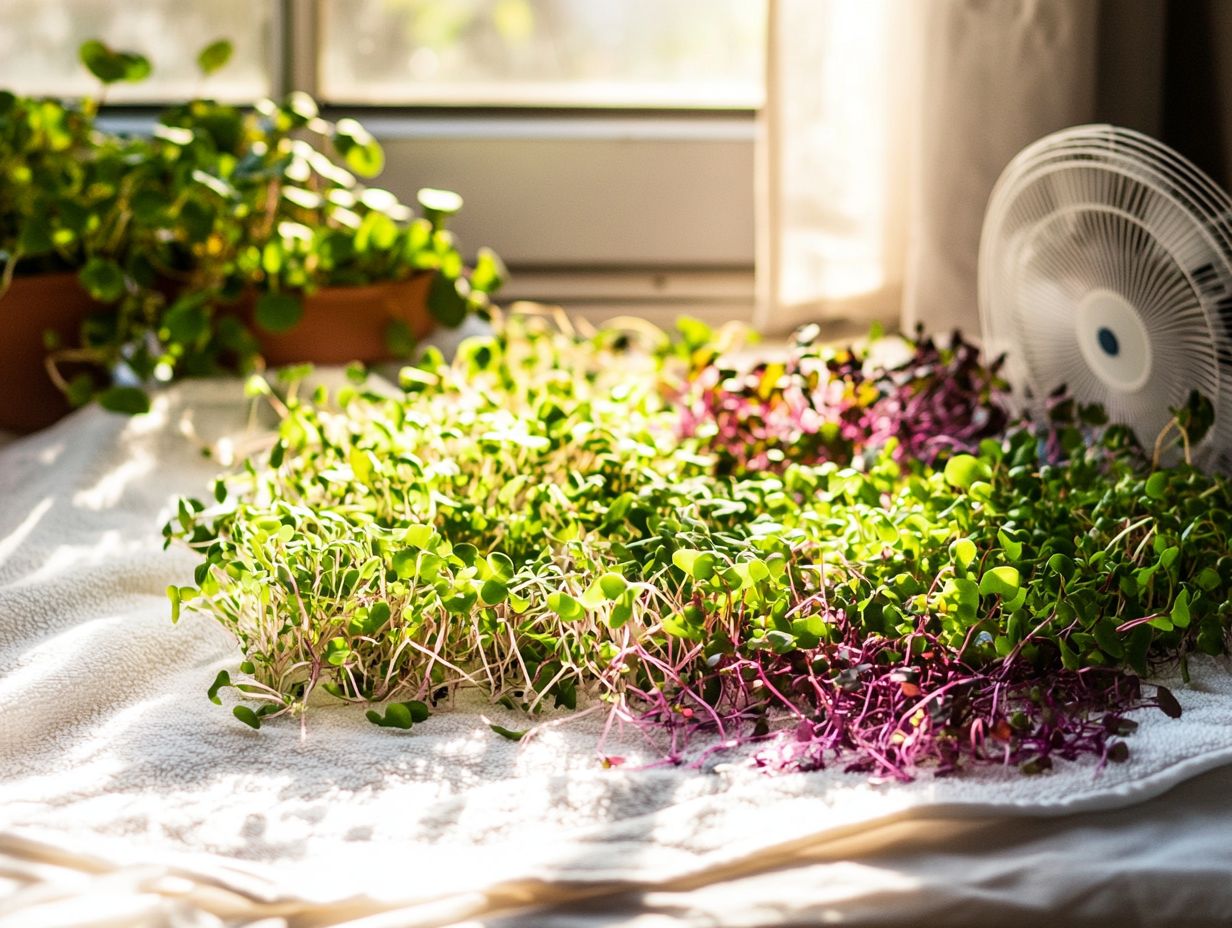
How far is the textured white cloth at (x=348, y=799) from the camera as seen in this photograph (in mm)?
550

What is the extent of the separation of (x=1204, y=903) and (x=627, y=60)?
126 cm

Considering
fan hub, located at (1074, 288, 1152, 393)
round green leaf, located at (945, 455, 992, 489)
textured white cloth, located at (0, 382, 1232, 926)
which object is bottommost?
textured white cloth, located at (0, 382, 1232, 926)

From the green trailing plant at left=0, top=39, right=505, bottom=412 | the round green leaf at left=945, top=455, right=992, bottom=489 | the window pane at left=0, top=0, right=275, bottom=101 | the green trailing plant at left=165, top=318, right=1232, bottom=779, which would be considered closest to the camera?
the green trailing plant at left=165, top=318, right=1232, bottom=779

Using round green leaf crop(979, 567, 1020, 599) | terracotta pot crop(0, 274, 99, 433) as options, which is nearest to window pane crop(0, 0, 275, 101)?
terracotta pot crop(0, 274, 99, 433)

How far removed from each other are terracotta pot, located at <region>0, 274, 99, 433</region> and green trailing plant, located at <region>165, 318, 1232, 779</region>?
0.37m

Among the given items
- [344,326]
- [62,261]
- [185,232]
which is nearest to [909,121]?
[344,326]

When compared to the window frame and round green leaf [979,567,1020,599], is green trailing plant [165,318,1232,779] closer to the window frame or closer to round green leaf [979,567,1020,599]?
round green leaf [979,567,1020,599]

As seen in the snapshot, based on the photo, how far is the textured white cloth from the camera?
0.55 metres

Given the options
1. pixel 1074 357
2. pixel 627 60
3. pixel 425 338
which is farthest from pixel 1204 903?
pixel 627 60

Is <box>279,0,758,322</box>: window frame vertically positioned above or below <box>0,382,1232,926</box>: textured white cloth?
above

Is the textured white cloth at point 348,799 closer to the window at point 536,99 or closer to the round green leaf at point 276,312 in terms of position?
the round green leaf at point 276,312

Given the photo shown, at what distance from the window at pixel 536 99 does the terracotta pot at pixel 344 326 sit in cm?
33

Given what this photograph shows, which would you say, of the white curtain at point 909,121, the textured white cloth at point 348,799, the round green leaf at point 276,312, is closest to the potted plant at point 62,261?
the round green leaf at point 276,312

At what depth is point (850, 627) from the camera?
71cm
